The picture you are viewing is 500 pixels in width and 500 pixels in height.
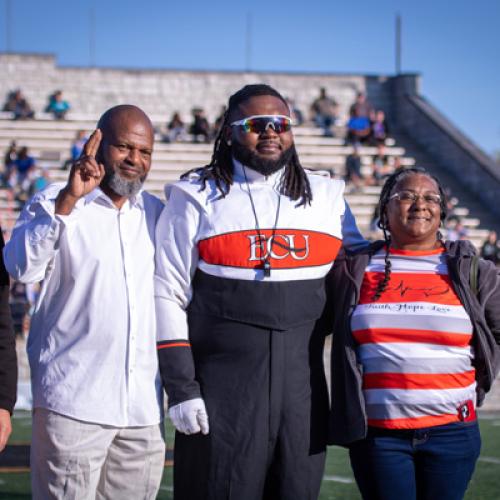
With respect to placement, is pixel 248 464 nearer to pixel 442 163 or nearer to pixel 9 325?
pixel 9 325

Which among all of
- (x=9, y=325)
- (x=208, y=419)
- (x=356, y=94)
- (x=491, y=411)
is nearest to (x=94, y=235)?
(x=9, y=325)

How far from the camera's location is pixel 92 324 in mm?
3352

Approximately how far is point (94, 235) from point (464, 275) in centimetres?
140

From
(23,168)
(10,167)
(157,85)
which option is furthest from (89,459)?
(157,85)

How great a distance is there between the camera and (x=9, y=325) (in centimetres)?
313

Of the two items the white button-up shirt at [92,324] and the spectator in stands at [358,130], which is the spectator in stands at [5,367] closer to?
the white button-up shirt at [92,324]

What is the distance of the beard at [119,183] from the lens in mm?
3506

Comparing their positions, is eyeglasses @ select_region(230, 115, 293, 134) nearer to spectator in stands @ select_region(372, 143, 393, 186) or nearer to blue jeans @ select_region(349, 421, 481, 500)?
blue jeans @ select_region(349, 421, 481, 500)

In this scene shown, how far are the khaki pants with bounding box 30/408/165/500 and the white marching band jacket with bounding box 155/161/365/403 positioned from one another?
0.27 metres

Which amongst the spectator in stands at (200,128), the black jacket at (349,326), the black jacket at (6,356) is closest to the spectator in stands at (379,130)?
the spectator in stands at (200,128)

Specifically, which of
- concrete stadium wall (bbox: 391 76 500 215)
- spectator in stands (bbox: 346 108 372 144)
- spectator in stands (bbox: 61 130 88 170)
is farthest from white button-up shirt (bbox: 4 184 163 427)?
spectator in stands (bbox: 346 108 372 144)

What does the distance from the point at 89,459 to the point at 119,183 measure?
101 centimetres

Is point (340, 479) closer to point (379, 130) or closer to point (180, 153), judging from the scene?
point (180, 153)

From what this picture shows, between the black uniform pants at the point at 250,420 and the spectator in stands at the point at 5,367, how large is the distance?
0.66 m
